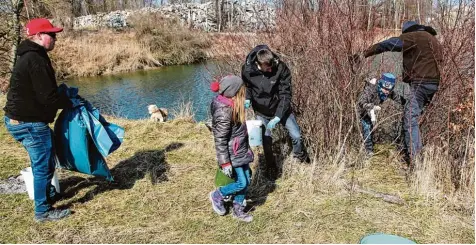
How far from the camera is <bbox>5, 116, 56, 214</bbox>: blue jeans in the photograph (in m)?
3.38

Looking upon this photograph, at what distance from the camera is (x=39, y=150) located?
135 inches

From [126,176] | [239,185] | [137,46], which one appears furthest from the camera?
[137,46]

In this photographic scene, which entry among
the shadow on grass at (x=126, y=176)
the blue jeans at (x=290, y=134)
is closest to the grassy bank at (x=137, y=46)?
the shadow on grass at (x=126, y=176)

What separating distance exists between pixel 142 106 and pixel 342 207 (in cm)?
968

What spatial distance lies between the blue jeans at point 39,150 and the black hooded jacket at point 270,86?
2.01 meters

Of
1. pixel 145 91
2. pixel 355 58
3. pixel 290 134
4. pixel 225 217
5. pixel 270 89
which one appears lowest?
pixel 145 91

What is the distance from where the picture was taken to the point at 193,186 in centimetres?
439

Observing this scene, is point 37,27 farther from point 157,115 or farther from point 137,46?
point 137,46

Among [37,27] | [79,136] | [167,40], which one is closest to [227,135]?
[79,136]

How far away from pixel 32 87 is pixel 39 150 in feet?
1.76

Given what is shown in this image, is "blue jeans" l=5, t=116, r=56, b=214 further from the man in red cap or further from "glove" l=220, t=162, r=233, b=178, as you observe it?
"glove" l=220, t=162, r=233, b=178

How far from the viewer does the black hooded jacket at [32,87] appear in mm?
3184

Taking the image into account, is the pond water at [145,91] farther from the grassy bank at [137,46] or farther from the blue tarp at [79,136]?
the blue tarp at [79,136]

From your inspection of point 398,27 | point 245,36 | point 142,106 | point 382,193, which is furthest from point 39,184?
point 142,106
